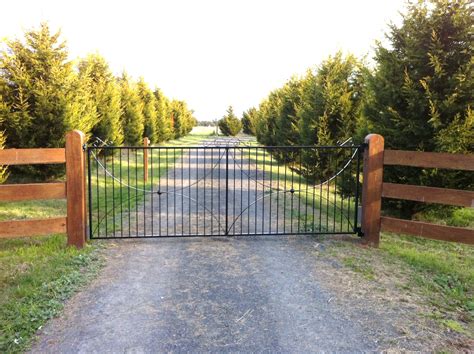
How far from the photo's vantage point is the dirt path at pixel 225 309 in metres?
3.05

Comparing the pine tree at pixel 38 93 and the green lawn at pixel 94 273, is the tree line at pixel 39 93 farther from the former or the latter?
the green lawn at pixel 94 273

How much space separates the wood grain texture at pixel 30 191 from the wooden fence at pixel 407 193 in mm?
4333

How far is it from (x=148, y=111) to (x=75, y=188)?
744 inches

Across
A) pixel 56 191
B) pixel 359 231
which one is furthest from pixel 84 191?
pixel 359 231

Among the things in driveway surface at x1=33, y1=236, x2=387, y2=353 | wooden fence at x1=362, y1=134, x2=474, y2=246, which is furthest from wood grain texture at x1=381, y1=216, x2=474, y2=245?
driveway surface at x1=33, y1=236, x2=387, y2=353

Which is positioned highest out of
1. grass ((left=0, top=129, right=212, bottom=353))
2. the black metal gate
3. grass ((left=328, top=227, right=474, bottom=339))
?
the black metal gate

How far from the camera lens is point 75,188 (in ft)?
17.0

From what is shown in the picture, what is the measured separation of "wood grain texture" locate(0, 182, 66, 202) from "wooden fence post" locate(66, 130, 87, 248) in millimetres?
129

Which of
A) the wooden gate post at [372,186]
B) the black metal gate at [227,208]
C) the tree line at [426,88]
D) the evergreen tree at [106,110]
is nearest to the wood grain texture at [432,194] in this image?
the wooden gate post at [372,186]

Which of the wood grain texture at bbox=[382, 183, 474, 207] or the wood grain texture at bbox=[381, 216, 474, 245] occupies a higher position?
the wood grain texture at bbox=[382, 183, 474, 207]

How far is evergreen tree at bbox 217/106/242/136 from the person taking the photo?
48.9m

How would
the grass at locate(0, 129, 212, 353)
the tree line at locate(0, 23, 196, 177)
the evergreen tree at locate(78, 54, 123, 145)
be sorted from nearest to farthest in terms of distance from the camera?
the grass at locate(0, 129, 212, 353), the tree line at locate(0, 23, 196, 177), the evergreen tree at locate(78, 54, 123, 145)

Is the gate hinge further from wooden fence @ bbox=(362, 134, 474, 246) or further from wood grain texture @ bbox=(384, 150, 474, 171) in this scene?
wood grain texture @ bbox=(384, 150, 474, 171)

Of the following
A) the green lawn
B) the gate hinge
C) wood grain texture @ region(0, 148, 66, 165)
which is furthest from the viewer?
the gate hinge
